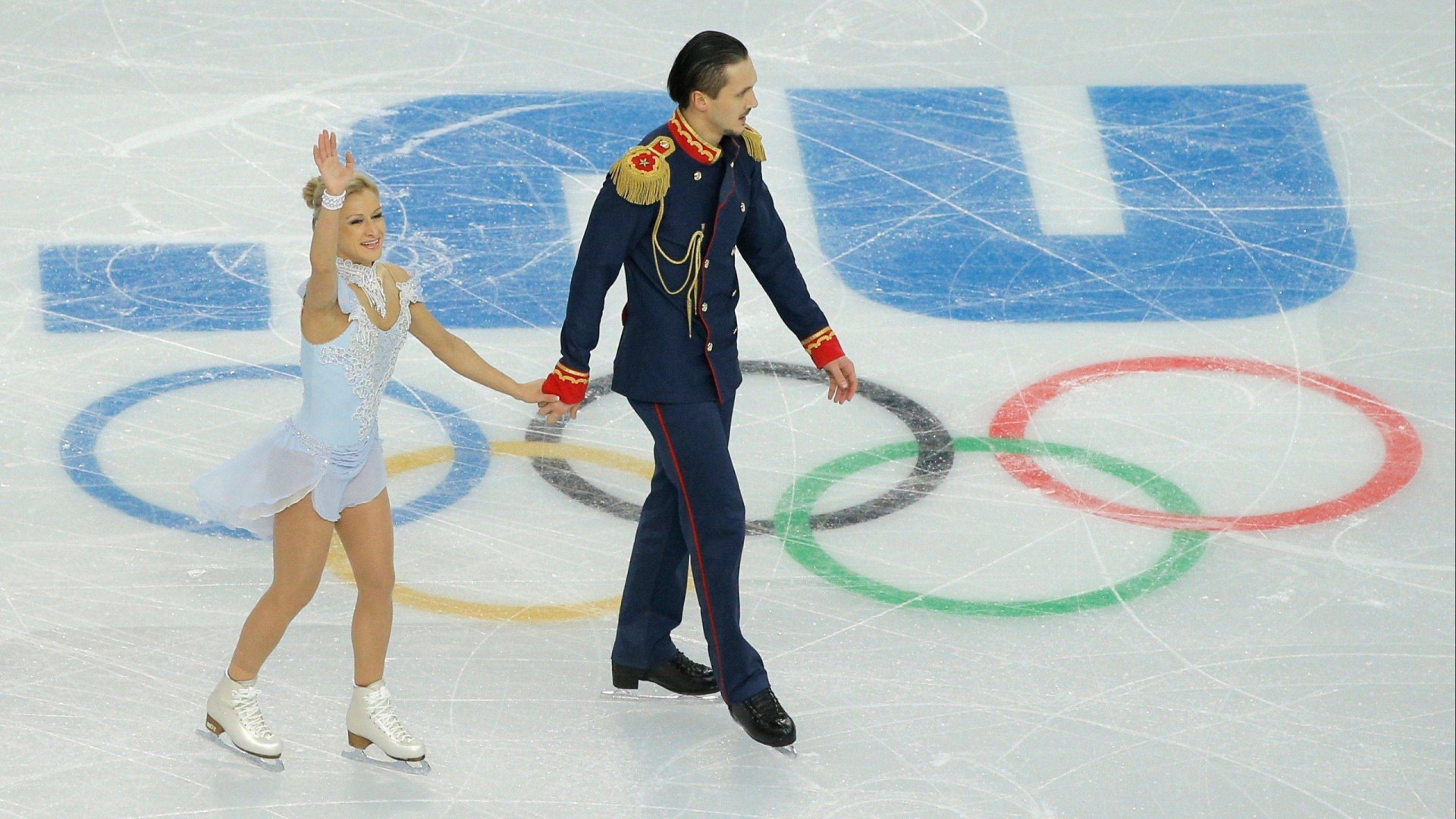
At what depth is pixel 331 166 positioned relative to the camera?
3904 mm

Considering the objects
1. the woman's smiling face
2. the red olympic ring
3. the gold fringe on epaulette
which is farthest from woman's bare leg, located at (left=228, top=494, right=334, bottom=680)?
the red olympic ring

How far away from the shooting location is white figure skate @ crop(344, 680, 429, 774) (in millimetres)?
4426

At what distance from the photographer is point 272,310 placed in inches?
264

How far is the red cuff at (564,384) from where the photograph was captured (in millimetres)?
4523

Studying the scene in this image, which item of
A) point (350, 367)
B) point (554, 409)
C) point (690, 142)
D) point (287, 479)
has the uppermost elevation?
point (690, 142)

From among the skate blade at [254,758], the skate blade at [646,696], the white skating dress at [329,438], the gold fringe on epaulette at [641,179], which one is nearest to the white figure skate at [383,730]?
the skate blade at [254,758]

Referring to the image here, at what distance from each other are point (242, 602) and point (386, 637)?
0.91 m

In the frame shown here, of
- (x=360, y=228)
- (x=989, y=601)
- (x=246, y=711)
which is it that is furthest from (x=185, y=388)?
(x=989, y=601)

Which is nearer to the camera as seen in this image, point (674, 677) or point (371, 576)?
point (371, 576)

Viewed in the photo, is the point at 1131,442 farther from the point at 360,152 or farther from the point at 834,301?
the point at 360,152

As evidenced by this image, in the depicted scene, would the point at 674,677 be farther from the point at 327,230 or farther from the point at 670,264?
the point at 327,230

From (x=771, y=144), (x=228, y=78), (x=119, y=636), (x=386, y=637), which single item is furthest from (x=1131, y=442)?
(x=228, y=78)

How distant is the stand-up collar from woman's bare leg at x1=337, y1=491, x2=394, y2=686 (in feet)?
3.52

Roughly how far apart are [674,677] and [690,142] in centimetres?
138
